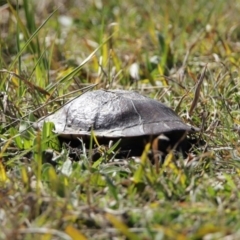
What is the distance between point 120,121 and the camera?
3.21 metres

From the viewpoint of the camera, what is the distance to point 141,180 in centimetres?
268

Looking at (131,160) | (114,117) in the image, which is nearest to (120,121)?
(114,117)

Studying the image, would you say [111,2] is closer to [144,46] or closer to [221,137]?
[144,46]

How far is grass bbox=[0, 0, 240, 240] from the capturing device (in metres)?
2.36

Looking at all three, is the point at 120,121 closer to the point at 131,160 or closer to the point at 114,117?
the point at 114,117

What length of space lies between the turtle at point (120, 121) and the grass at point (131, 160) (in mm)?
80

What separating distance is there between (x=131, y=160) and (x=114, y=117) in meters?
0.30

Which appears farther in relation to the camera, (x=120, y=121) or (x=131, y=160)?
(x=120, y=121)

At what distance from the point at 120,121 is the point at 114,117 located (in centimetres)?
4

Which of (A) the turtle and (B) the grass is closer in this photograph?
(B) the grass

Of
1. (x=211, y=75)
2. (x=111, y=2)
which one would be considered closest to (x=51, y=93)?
(x=211, y=75)

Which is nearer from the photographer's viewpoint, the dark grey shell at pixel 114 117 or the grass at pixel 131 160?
the grass at pixel 131 160

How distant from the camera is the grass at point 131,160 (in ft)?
7.75

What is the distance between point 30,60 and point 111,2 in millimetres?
1522
